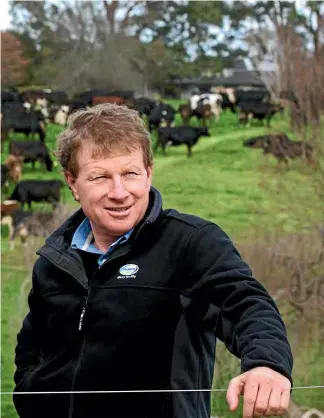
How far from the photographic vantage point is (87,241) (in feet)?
5.76

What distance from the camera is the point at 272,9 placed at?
972 centimetres

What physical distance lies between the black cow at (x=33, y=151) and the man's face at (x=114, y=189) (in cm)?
866

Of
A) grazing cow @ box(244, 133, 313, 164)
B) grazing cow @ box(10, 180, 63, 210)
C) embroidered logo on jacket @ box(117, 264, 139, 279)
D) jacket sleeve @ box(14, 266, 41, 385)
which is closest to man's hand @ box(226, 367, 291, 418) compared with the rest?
embroidered logo on jacket @ box(117, 264, 139, 279)

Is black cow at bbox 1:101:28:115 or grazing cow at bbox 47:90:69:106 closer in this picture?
grazing cow at bbox 47:90:69:106

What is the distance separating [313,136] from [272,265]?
1226 millimetres

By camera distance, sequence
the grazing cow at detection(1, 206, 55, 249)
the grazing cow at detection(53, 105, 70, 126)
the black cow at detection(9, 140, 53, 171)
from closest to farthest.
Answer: the grazing cow at detection(1, 206, 55, 249) → the grazing cow at detection(53, 105, 70, 126) → the black cow at detection(9, 140, 53, 171)

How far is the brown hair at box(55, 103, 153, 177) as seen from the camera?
165 centimetres

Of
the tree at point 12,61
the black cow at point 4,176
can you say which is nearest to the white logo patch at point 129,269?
the tree at point 12,61

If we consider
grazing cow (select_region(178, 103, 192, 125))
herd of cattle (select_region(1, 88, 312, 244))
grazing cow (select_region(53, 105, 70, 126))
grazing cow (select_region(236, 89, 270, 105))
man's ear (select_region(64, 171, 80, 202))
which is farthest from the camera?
grazing cow (select_region(178, 103, 192, 125))

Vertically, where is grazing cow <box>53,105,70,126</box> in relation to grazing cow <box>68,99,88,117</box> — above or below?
below

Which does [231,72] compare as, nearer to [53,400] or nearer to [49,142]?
[49,142]

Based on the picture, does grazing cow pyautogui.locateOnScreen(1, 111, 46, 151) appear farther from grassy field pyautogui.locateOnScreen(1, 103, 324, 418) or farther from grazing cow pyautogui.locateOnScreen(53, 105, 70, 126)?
grazing cow pyautogui.locateOnScreen(53, 105, 70, 126)

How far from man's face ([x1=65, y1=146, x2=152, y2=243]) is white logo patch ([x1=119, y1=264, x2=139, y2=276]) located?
6cm

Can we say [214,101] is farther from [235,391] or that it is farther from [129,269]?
[235,391]
